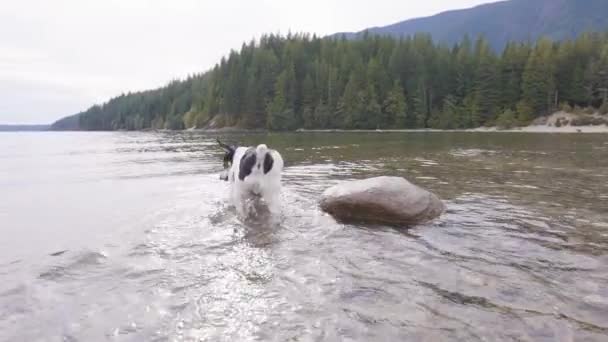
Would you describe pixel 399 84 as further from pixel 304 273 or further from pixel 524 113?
pixel 304 273

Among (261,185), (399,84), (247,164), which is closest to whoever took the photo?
(247,164)

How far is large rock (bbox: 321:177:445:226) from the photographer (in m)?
7.44

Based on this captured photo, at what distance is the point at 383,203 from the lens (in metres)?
7.58

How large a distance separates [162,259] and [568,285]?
5447 mm

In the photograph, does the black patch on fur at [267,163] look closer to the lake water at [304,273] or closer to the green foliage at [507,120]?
the lake water at [304,273]

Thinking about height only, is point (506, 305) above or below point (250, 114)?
below

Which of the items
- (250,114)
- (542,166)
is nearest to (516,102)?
(250,114)

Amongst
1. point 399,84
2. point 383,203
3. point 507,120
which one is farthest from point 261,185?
point 399,84

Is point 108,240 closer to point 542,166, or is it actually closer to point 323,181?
point 323,181

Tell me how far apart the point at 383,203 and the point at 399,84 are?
90146 millimetres

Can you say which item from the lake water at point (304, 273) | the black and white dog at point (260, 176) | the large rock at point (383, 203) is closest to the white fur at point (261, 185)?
the black and white dog at point (260, 176)

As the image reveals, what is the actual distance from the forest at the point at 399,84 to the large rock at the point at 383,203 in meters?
75.1

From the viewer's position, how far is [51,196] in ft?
37.1

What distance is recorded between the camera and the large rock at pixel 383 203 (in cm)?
744
